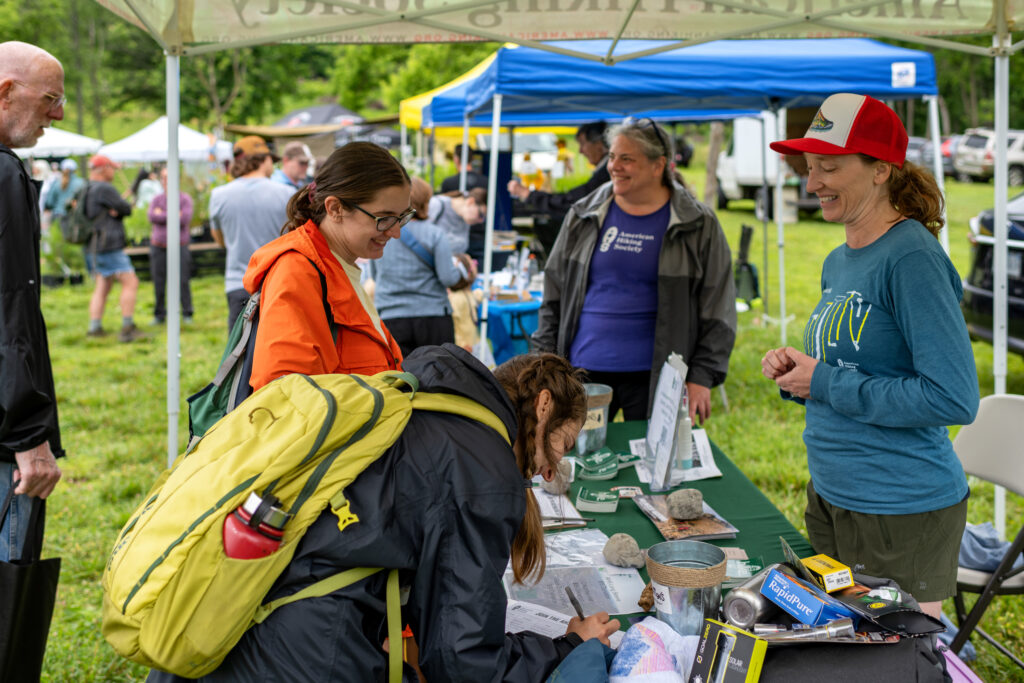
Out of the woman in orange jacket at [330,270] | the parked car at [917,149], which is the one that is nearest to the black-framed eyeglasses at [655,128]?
the woman in orange jacket at [330,270]

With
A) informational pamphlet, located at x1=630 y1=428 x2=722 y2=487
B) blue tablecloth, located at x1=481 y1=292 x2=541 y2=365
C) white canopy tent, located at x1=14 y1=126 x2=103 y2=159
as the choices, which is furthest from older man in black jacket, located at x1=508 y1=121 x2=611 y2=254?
white canopy tent, located at x1=14 y1=126 x2=103 y2=159

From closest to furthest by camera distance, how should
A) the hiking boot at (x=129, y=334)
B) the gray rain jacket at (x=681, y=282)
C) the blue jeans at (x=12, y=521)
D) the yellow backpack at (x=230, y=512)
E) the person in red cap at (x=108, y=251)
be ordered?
1. the yellow backpack at (x=230, y=512)
2. the blue jeans at (x=12, y=521)
3. the gray rain jacket at (x=681, y=282)
4. the person in red cap at (x=108, y=251)
5. the hiking boot at (x=129, y=334)

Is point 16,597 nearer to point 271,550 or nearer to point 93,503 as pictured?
point 271,550

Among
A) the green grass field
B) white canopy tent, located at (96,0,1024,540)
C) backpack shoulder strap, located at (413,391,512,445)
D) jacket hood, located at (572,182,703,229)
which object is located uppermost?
white canopy tent, located at (96,0,1024,540)

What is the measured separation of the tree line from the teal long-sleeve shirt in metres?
27.3

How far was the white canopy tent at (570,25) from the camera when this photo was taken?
275 cm

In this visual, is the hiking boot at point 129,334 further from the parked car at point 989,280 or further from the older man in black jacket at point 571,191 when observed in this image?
the parked car at point 989,280

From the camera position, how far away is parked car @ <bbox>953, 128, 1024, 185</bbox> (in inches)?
944

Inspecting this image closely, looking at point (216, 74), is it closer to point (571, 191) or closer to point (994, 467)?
point (571, 191)

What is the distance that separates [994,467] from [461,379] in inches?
81.0

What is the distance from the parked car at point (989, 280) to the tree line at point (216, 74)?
24.1 m

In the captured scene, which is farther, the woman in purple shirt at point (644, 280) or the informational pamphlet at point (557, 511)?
the woman in purple shirt at point (644, 280)

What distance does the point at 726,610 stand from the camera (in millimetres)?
1356

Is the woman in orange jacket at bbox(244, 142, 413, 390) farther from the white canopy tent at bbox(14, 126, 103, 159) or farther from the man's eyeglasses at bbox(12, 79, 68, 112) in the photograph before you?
the white canopy tent at bbox(14, 126, 103, 159)
